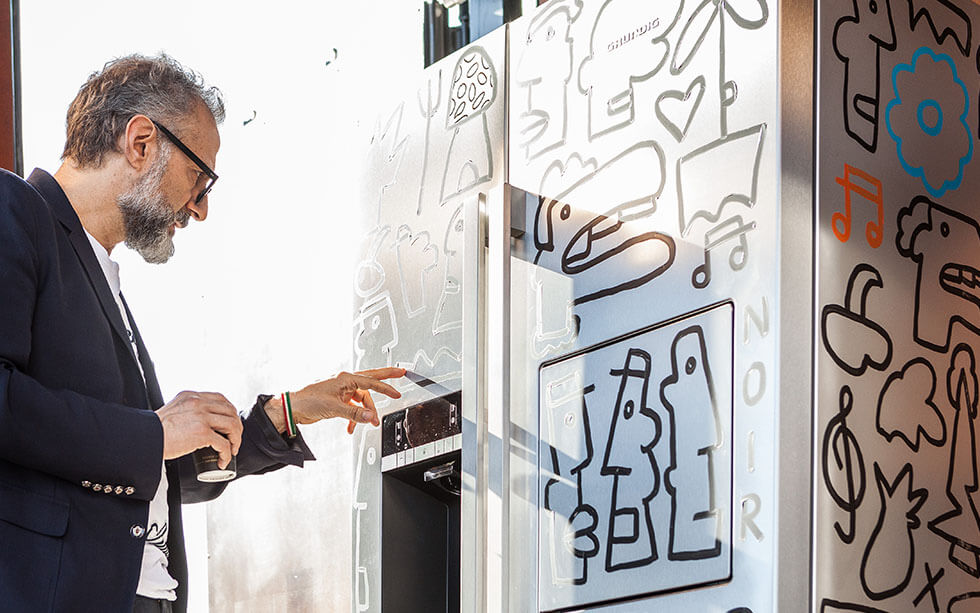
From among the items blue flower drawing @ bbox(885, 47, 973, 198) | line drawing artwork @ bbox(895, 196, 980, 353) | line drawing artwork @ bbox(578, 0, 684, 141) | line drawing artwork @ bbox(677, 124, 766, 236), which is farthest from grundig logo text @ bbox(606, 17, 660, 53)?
line drawing artwork @ bbox(895, 196, 980, 353)

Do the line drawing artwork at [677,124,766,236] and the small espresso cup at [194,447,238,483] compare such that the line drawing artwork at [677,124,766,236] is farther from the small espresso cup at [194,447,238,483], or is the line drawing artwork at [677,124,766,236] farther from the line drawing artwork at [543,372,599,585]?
the small espresso cup at [194,447,238,483]

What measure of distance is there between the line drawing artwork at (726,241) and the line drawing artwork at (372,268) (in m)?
0.85

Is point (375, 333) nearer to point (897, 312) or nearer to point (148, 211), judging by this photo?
point (148, 211)

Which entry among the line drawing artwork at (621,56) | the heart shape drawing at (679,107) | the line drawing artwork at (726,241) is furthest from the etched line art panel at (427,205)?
the line drawing artwork at (726,241)

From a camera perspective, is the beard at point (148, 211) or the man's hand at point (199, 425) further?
the beard at point (148, 211)

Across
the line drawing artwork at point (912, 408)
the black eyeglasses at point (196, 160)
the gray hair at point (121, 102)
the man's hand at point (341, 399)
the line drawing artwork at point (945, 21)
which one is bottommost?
the line drawing artwork at point (912, 408)

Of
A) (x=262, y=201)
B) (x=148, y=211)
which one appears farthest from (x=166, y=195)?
(x=262, y=201)

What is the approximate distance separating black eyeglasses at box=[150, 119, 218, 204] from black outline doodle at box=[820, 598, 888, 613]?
47.1 inches

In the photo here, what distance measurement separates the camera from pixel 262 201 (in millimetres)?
3969

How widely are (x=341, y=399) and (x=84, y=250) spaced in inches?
21.9

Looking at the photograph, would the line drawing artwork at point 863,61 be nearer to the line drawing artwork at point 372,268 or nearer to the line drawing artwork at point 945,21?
the line drawing artwork at point 945,21

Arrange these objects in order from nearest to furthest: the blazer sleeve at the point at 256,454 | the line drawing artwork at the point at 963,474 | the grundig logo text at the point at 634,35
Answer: the line drawing artwork at the point at 963,474 < the grundig logo text at the point at 634,35 < the blazer sleeve at the point at 256,454

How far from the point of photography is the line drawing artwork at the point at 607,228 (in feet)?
6.19

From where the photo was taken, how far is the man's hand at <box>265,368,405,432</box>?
2.16 meters
